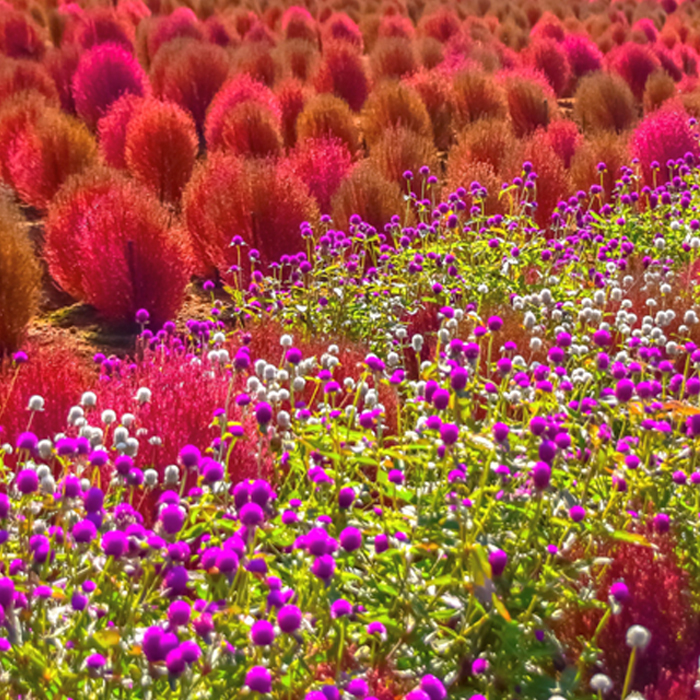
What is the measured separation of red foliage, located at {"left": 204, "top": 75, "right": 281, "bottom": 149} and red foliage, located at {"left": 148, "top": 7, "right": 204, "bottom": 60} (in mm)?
4447

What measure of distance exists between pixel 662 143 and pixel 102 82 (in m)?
5.70

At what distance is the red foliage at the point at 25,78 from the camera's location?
904 centimetres

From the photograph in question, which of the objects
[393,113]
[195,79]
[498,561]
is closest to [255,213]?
[393,113]

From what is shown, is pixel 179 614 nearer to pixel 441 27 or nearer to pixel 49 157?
pixel 49 157

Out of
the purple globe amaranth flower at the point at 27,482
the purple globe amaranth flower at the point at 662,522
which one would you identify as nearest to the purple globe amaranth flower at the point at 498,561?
the purple globe amaranth flower at the point at 662,522

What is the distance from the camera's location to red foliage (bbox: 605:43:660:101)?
1176 centimetres

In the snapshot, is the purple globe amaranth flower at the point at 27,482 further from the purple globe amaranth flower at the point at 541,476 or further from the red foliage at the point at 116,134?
the red foliage at the point at 116,134

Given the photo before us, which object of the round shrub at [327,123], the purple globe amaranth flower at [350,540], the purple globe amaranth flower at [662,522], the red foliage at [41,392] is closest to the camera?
the purple globe amaranth flower at [350,540]

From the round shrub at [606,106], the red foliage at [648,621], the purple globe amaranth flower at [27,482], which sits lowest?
the red foliage at [648,621]

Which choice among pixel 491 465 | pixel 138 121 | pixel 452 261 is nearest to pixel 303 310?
pixel 452 261

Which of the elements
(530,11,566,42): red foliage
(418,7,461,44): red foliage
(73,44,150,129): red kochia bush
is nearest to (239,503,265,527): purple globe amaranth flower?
(73,44,150,129): red kochia bush

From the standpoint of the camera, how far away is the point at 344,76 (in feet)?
33.1

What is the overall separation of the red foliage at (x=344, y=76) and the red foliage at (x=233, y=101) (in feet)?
5.72

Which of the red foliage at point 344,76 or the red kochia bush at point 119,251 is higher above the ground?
the red foliage at point 344,76
